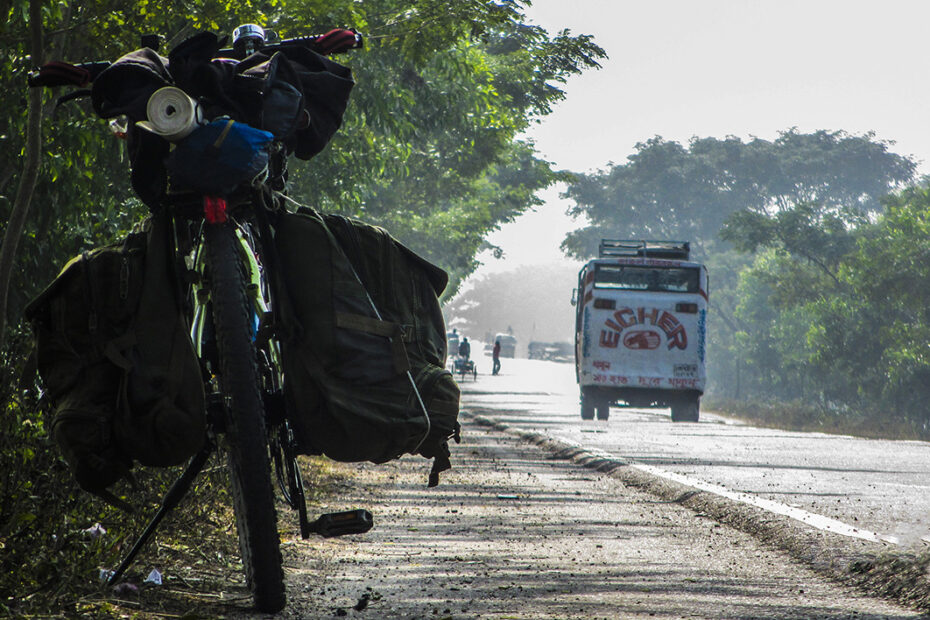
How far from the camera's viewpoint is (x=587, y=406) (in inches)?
1040

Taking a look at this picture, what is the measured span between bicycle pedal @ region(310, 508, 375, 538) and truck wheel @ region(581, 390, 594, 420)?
73.6ft

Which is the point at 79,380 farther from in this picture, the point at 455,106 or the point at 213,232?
the point at 455,106

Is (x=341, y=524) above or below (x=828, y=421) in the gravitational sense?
above

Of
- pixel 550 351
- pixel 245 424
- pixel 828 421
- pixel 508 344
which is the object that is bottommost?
pixel 828 421

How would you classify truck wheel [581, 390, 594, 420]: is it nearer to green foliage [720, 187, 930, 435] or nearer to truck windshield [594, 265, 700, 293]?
truck windshield [594, 265, 700, 293]

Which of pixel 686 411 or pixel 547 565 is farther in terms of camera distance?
pixel 686 411

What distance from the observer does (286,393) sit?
3.80m

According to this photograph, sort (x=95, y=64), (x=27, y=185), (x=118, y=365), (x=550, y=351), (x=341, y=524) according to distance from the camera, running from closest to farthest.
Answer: (x=118, y=365) < (x=341, y=524) < (x=95, y=64) < (x=27, y=185) < (x=550, y=351)

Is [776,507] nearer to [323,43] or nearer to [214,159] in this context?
[323,43]

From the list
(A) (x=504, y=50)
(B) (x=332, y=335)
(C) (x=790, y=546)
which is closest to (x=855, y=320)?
(A) (x=504, y=50)

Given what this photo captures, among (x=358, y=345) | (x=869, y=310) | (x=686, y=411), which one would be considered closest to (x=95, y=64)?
(x=358, y=345)

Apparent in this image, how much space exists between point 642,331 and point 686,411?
8.47ft

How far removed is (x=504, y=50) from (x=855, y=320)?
16.8m

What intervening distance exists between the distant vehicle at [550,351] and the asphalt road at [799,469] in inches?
4062
